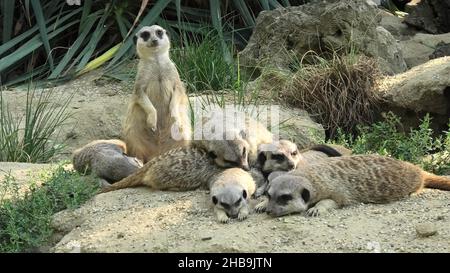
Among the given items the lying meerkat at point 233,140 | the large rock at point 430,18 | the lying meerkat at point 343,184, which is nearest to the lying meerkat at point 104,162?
the lying meerkat at point 233,140

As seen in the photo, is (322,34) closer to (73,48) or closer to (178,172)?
(73,48)

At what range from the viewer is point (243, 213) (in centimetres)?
431

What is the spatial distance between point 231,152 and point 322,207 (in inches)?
28.4

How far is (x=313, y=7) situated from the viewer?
737cm

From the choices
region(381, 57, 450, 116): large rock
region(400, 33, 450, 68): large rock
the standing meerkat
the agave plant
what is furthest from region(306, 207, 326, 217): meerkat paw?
the agave plant

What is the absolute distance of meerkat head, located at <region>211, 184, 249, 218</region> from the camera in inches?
169

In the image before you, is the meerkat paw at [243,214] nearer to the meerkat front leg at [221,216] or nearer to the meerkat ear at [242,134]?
the meerkat front leg at [221,216]

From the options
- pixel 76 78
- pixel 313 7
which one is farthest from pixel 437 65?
pixel 76 78

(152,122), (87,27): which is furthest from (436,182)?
(87,27)

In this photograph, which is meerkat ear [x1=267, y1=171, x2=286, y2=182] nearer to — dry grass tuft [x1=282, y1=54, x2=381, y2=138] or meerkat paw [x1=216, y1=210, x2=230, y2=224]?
meerkat paw [x1=216, y1=210, x2=230, y2=224]

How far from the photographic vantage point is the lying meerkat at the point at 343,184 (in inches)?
169

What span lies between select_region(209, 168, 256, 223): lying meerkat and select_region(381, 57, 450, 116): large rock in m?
2.23

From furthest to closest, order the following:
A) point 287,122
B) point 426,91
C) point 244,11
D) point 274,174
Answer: point 244,11
point 287,122
point 426,91
point 274,174
